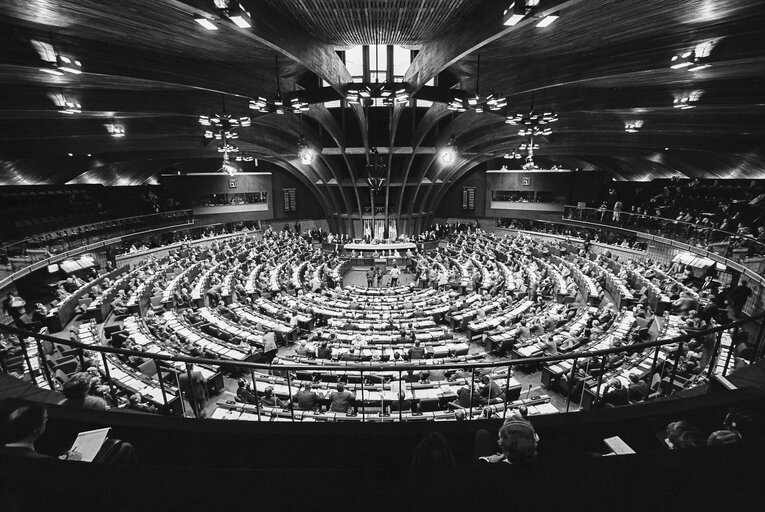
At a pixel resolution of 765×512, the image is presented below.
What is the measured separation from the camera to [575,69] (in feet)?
42.9

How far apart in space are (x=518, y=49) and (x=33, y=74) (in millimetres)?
16665

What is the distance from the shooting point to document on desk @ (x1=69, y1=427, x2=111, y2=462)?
124 inches

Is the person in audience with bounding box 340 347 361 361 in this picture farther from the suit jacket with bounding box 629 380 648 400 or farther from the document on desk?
the document on desk

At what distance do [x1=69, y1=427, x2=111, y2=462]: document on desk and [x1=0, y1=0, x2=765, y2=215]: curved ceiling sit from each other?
7.93m

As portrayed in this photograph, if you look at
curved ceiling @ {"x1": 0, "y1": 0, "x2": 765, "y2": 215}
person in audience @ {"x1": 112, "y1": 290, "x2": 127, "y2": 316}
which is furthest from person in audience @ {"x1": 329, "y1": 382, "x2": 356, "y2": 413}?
person in audience @ {"x1": 112, "y1": 290, "x2": 127, "y2": 316}

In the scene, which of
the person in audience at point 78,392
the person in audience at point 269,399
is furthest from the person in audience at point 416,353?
the person in audience at point 78,392

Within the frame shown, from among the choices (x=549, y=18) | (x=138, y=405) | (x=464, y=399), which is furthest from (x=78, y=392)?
(x=549, y=18)

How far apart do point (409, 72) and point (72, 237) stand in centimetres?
2320

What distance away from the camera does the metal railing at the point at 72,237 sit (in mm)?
18359

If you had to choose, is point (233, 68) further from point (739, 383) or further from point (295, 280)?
point (739, 383)

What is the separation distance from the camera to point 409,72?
18.2 metres

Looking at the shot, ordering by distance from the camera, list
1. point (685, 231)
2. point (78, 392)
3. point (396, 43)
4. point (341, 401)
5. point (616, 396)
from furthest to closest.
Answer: point (685, 231)
point (396, 43)
point (341, 401)
point (616, 396)
point (78, 392)

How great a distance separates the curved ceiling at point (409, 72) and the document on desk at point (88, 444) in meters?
7.93

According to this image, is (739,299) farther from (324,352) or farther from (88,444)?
(88,444)
